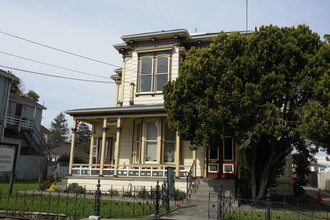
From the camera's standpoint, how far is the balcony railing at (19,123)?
29434 millimetres

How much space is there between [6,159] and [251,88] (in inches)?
399

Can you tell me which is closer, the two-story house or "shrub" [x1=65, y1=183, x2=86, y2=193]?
"shrub" [x1=65, y1=183, x2=86, y2=193]

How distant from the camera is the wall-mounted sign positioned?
12619mm

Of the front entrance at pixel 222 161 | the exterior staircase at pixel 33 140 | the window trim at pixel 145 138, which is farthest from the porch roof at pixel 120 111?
the exterior staircase at pixel 33 140

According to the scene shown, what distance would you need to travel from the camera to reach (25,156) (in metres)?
30.7

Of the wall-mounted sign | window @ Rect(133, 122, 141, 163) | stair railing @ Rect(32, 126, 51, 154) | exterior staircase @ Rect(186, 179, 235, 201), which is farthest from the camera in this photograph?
stair railing @ Rect(32, 126, 51, 154)

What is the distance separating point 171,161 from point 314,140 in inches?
382

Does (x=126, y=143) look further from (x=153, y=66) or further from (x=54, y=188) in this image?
→ (x=153, y=66)

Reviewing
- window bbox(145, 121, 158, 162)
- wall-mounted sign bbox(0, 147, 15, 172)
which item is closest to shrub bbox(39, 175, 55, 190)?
window bbox(145, 121, 158, 162)

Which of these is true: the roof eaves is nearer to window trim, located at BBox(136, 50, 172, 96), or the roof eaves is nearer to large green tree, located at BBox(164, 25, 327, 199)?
window trim, located at BBox(136, 50, 172, 96)

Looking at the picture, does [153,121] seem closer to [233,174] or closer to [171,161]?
[171,161]

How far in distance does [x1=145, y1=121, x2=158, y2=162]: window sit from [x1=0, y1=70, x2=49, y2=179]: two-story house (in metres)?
13.4

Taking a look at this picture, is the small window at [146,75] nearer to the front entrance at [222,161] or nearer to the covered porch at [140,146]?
the covered porch at [140,146]

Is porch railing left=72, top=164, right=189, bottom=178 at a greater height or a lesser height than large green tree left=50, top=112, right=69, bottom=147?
lesser
